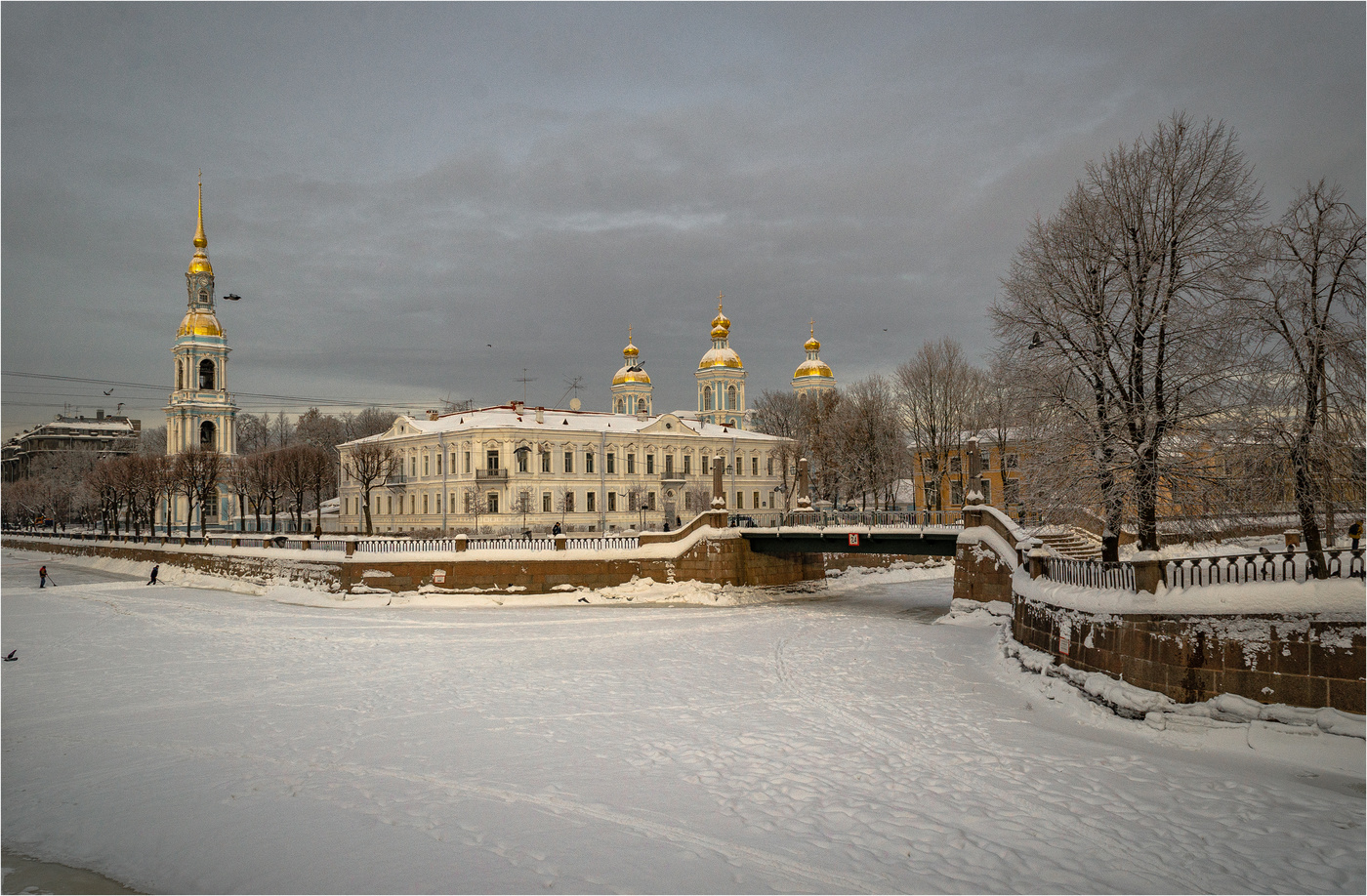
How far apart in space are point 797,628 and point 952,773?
14.7 meters

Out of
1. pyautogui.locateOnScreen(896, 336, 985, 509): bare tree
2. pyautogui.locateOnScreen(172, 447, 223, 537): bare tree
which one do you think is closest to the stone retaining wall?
pyautogui.locateOnScreen(896, 336, 985, 509): bare tree

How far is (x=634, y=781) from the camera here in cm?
1240

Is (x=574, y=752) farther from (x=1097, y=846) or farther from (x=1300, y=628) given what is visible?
(x=1300, y=628)

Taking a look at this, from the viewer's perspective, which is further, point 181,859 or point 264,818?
point 264,818

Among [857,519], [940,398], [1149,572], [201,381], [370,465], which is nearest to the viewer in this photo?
[1149,572]

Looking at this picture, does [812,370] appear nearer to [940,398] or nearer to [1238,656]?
[940,398]

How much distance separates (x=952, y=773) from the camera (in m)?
12.6

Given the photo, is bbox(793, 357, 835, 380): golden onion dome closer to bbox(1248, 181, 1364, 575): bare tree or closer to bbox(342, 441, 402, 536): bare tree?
bbox(342, 441, 402, 536): bare tree

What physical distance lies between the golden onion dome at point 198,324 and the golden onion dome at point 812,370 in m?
56.1

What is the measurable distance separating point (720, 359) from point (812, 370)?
32.0 feet

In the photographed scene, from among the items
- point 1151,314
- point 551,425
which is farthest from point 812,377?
point 1151,314

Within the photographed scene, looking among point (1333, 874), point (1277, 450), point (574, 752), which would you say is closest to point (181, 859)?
point (574, 752)

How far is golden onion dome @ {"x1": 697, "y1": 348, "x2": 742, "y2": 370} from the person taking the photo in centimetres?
9106

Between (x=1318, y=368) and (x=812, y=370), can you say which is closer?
(x=1318, y=368)
